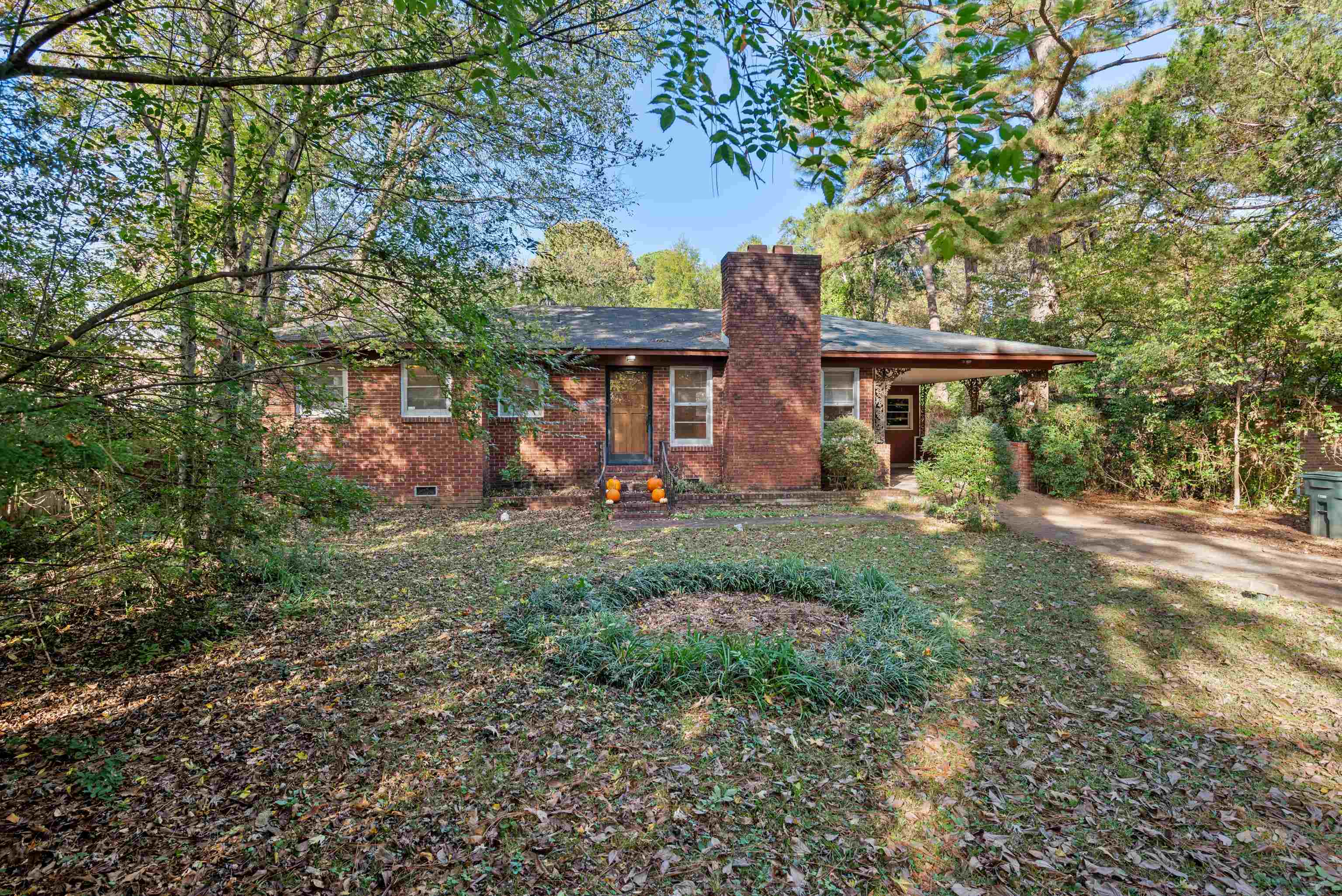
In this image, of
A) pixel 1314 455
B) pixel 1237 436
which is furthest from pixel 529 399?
pixel 1314 455

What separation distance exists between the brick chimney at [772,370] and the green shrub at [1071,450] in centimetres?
448

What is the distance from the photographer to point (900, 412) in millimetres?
16594

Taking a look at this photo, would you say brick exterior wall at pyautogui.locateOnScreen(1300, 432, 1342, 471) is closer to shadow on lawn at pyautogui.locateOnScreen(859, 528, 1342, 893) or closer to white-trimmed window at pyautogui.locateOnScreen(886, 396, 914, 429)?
shadow on lawn at pyautogui.locateOnScreen(859, 528, 1342, 893)

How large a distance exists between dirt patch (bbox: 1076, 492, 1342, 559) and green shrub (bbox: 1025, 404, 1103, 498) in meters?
0.41

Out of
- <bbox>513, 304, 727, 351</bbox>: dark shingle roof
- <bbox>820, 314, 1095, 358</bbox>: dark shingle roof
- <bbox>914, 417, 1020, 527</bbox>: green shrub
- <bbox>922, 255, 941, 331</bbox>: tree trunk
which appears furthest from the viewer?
<bbox>922, 255, 941, 331</bbox>: tree trunk

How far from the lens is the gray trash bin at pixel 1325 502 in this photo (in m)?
7.62

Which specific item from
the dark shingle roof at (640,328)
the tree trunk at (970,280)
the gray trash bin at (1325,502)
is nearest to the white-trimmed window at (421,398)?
the dark shingle roof at (640,328)

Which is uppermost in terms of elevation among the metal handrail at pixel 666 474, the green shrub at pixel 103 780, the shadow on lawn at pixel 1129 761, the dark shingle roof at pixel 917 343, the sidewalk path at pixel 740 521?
the dark shingle roof at pixel 917 343

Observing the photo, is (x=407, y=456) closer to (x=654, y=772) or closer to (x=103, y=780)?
(x=103, y=780)

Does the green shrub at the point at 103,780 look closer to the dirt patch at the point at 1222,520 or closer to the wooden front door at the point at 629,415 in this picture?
the wooden front door at the point at 629,415

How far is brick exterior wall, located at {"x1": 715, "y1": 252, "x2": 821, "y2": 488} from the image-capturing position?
11336 millimetres

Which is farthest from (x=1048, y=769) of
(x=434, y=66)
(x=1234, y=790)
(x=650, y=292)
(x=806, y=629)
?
(x=650, y=292)

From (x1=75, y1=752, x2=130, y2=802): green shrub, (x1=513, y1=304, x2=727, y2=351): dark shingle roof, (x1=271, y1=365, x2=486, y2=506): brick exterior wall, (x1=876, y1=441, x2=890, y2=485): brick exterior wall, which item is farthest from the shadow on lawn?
(x1=271, y1=365, x2=486, y2=506): brick exterior wall

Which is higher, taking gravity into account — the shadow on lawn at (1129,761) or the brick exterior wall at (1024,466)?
the brick exterior wall at (1024,466)
